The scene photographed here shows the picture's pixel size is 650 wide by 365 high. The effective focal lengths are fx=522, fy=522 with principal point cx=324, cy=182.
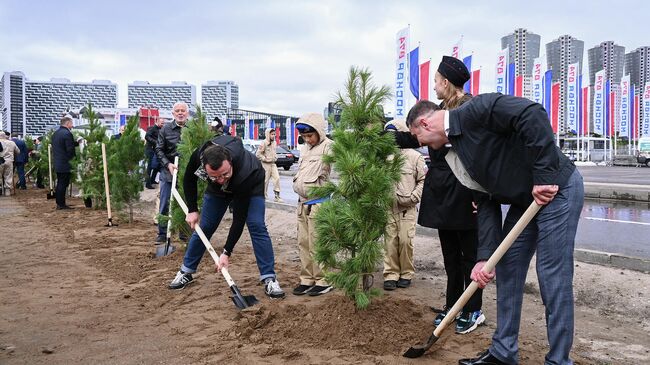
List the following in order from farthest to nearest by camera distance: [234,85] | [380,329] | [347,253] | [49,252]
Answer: [234,85]
[49,252]
[347,253]
[380,329]

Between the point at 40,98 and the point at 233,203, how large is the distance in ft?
243

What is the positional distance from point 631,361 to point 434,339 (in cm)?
126

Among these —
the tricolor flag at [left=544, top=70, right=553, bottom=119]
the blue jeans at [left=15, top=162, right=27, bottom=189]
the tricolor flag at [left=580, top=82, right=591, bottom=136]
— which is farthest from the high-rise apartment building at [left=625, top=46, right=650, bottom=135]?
the blue jeans at [left=15, top=162, right=27, bottom=189]

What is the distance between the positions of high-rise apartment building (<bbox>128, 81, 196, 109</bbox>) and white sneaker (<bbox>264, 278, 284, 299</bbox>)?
7517cm

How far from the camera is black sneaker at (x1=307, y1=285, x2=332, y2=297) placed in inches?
188

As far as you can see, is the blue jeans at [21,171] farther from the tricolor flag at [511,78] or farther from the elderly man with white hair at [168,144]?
the tricolor flag at [511,78]

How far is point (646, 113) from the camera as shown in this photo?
36125 millimetres

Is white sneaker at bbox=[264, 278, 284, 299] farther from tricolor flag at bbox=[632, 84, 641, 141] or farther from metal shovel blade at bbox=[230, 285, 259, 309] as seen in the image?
tricolor flag at bbox=[632, 84, 641, 141]

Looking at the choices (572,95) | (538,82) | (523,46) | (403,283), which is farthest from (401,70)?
(523,46)

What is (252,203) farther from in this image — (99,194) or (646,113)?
(646,113)

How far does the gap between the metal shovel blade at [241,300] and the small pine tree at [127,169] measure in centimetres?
567

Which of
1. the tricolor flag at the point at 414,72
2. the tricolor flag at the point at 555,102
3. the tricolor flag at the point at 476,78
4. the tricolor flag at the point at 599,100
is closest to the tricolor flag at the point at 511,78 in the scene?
the tricolor flag at the point at 476,78

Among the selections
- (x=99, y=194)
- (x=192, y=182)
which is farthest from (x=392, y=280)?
(x=99, y=194)

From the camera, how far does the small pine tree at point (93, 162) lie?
10750 mm
